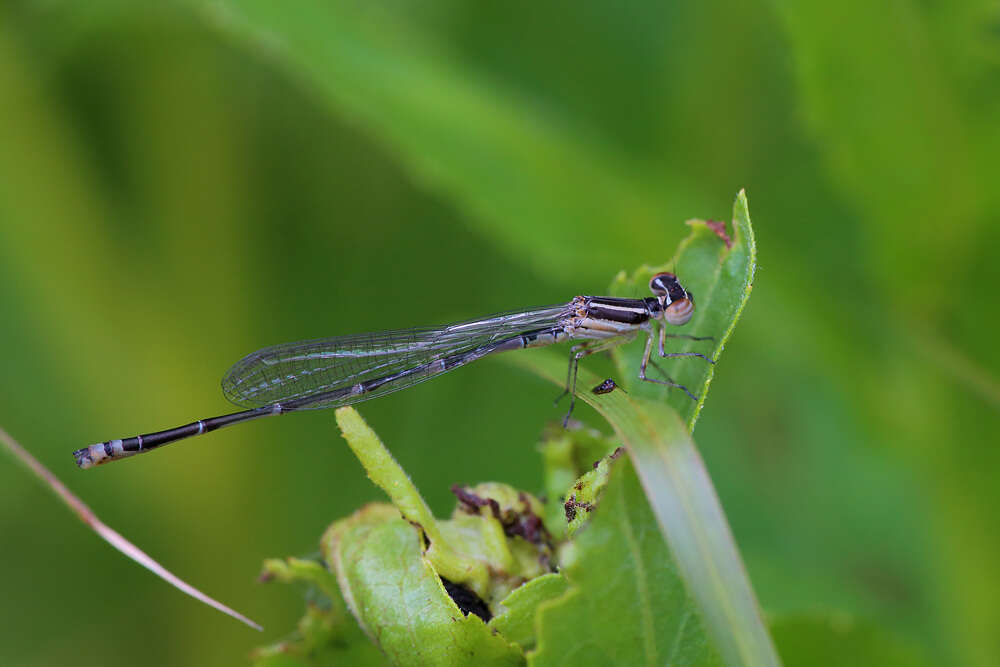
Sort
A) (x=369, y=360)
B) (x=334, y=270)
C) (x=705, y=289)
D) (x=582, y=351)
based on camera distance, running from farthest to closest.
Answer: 1. (x=334, y=270)
2. (x=369, y=360)
3. (x=582, y=351)
4. (x=705, y=289)

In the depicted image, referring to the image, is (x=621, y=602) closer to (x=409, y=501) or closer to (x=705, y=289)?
(x=409, y=501)

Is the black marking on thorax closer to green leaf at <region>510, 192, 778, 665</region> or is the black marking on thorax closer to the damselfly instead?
the damselfly

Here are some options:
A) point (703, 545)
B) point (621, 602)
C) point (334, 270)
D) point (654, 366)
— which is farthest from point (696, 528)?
point (334, 270)

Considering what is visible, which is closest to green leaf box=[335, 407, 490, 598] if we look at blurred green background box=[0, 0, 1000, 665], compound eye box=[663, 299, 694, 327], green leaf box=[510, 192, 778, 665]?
green leaf box=[510, 192, 778, 665]

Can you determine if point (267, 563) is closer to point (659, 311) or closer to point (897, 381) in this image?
point (659, 311)

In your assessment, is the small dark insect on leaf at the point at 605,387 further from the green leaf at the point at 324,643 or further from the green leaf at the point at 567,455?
the green leaf at the point at 324,643

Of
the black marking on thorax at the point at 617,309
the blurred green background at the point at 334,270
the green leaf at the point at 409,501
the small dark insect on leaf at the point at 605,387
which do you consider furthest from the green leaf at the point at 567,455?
the blurred green background at the point at 334,270
